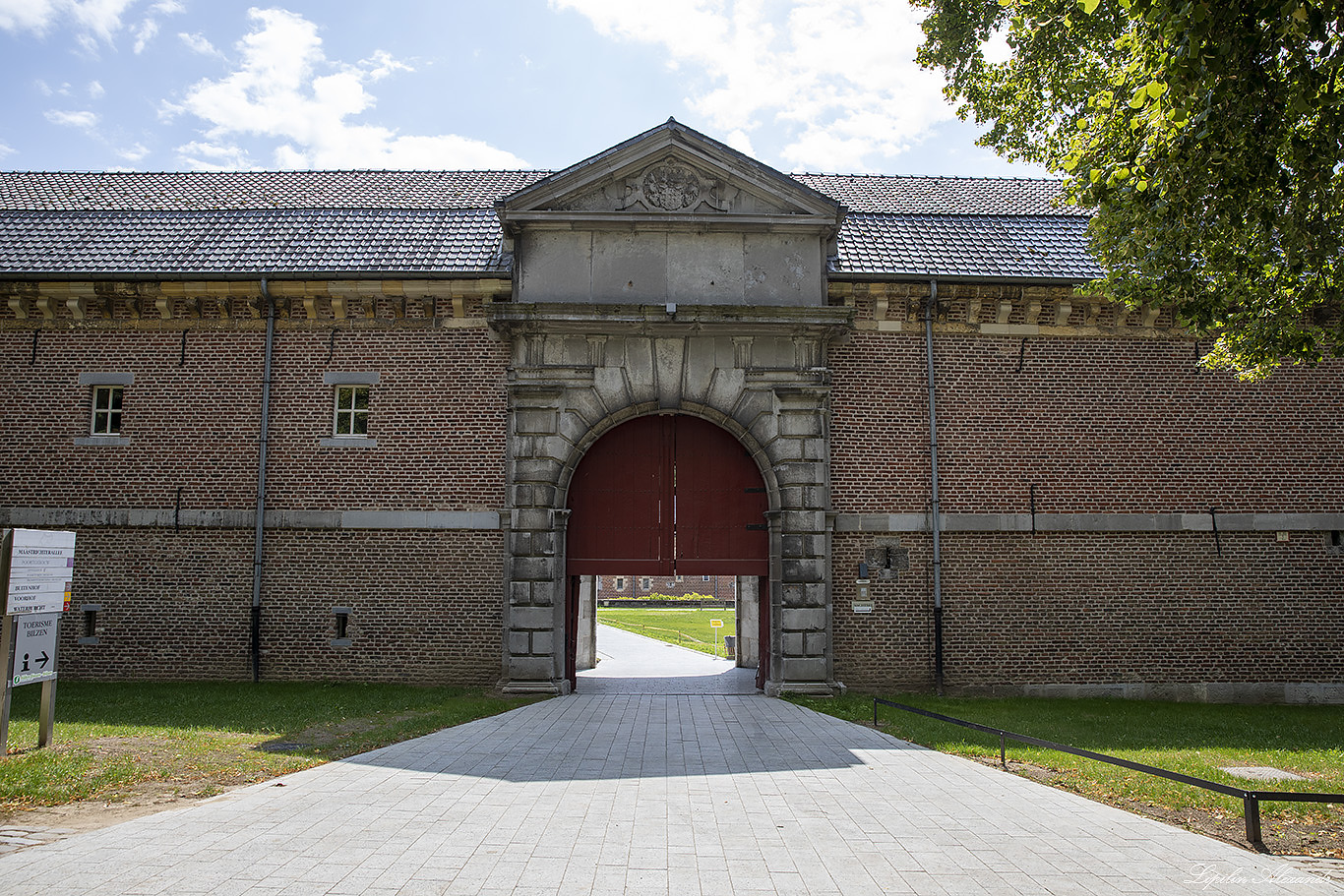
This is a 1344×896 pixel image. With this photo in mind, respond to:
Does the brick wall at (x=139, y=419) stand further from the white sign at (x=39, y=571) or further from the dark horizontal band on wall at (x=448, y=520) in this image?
the white sign at (x=39, y=571)

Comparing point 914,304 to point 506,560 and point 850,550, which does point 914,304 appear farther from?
point 506,560

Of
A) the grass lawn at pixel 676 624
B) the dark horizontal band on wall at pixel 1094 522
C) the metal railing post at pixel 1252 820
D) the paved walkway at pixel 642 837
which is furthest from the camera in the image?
the grass lawn at pixel 676 624

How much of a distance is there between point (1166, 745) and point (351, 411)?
38.6 feet

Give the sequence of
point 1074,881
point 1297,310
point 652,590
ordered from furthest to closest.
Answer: point 652,590
point 1297,310
point 1074,881

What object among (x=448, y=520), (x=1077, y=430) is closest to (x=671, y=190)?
(x=448, y=520)

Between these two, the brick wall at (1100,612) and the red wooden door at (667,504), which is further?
the red wooden door at (667,504)

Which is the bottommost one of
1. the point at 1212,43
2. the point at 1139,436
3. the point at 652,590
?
the point at 652,590

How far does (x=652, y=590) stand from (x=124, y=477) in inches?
1872

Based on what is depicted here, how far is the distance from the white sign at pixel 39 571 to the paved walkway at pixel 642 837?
3.19 metres

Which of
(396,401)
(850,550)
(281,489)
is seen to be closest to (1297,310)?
(850,550)

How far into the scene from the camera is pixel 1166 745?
9406mm

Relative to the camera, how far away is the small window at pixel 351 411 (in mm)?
13109

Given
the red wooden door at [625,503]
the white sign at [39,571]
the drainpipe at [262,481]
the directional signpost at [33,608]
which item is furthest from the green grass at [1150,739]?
the white sign at [39,571]

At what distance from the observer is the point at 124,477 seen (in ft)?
42.4
